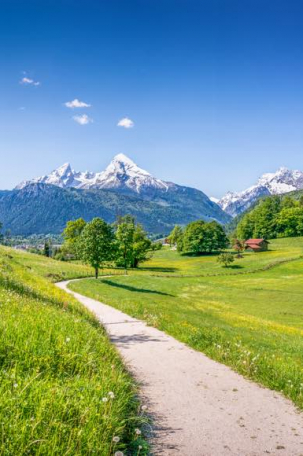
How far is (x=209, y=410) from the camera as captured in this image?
291 inches

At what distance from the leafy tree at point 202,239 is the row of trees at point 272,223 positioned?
95.1ft

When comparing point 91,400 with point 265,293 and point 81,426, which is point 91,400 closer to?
point 81,426

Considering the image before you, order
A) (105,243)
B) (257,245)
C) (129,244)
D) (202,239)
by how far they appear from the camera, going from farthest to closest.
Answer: (202,239) < (257,245) < (129,244) < (105,243)

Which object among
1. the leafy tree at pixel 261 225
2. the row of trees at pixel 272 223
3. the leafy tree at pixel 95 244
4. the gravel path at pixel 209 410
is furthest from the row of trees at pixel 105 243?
the row of trees at pixel 272 223

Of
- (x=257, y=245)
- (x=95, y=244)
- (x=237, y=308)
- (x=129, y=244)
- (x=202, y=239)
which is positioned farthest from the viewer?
(x=202, y=239)

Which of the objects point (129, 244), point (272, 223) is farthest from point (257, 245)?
point (129, 244)

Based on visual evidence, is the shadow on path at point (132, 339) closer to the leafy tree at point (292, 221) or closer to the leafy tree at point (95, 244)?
the leafy tree at point (95, 244)

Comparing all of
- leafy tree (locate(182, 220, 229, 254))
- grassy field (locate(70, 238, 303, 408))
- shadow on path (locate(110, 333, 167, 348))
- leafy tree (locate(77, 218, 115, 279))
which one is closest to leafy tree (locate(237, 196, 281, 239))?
grassy field (locate(70, 238, 303, 408))

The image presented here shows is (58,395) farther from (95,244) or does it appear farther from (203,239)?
(203,239)

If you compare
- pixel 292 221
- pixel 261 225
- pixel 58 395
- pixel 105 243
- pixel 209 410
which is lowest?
pixel 209 410

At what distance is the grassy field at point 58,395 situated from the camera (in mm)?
4234

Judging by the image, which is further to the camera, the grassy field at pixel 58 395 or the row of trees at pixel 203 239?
the row of trees at pixel 203 239

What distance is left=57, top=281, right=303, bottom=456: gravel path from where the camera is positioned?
5.96 meters

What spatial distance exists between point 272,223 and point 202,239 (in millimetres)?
45000
